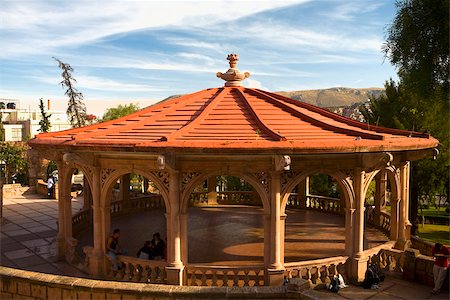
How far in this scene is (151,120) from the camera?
12008 millimetres

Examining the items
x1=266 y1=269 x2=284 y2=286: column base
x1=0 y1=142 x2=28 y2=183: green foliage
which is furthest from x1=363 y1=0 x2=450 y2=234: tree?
x1=0 y1=142 x2=28 y2=183: green foliage

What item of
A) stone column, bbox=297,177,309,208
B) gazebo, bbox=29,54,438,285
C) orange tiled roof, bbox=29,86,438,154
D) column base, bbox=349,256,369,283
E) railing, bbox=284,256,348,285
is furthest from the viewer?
stone column, bbox=297,177,309,208

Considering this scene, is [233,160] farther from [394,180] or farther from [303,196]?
[303,196]

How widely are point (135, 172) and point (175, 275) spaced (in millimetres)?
2793

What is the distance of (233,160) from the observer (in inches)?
386

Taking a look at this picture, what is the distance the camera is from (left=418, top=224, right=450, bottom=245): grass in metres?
25.1

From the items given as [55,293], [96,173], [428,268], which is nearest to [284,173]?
[428,268]

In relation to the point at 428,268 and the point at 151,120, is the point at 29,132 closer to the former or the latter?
the point at 151,120

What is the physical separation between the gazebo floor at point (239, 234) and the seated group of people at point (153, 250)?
88cm

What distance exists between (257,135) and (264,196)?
153 centimetres

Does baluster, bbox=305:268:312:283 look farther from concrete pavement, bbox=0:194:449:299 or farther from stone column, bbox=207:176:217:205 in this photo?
stone column, bbox=207:176:217:205

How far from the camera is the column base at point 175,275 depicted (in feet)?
32.0

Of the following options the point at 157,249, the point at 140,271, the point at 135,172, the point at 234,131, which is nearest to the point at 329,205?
the point at 234,131

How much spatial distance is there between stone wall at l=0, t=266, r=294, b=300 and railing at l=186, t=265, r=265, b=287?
1235mm
